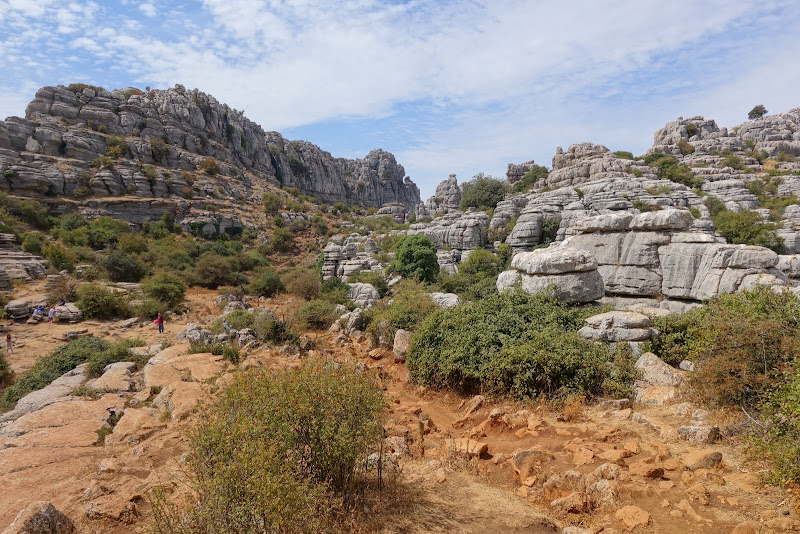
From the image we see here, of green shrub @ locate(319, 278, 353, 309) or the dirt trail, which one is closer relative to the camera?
the dirt trail

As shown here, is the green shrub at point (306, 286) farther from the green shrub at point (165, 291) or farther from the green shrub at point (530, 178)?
the green shrub at point (530, 178)

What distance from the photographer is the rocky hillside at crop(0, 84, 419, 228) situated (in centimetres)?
3453

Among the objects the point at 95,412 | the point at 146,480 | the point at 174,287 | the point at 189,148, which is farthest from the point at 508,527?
the point at 189,148

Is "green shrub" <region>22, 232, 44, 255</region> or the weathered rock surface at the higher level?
"green shrub" <region>22, 232, 44, 255</region>

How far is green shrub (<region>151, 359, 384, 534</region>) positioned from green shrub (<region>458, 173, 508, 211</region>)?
1435 inches

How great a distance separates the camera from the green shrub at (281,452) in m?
2.72

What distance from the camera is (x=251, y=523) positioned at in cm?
271

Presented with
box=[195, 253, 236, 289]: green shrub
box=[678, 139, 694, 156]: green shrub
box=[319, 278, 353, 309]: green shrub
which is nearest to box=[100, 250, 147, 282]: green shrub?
box=[195, 253, 236, 289]: green shrub

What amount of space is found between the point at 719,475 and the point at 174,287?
80.1 ft

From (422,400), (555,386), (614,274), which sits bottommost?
(422,400)

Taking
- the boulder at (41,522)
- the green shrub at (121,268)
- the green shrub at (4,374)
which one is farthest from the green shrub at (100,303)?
the boulder at (41,522)

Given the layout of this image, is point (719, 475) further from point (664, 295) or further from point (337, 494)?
point (664, 295)

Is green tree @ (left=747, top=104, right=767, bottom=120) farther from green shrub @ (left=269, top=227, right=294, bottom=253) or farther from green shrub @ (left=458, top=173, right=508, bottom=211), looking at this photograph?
green shrub @ (left=269, top=227, right=294, bottom=253)

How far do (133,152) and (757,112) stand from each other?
94488mm
